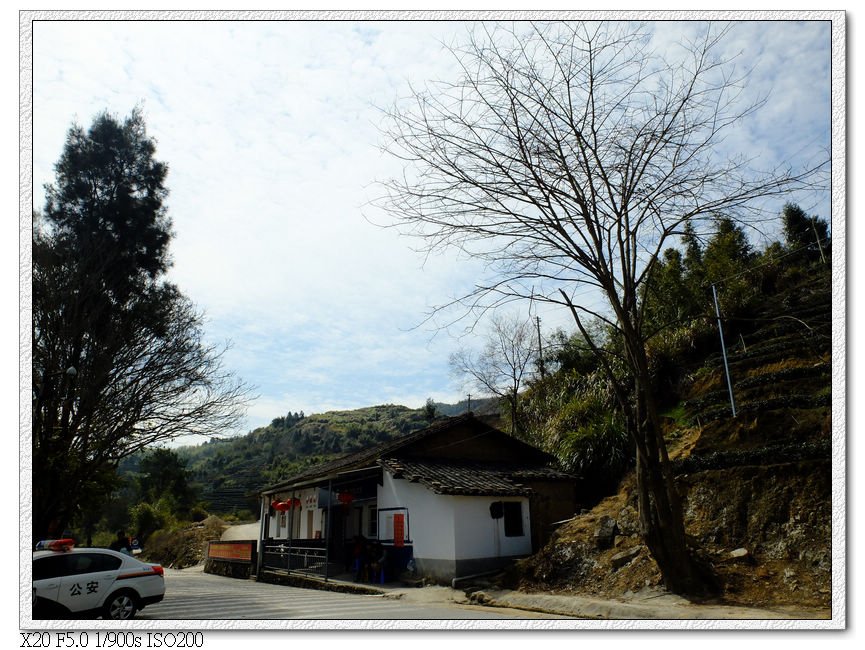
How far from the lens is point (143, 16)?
263 inches

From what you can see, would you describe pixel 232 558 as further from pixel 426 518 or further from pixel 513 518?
pixel 513 518

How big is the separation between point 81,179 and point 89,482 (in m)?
7.82

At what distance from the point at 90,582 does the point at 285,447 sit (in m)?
65.9

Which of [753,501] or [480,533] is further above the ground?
[753,501]

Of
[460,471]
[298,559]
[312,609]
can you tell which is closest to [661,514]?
[312,609]

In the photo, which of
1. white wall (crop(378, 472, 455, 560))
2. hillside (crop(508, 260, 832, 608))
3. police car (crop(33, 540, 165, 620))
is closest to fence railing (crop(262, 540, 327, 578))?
white wall (crop(378, 472, 455, 560))

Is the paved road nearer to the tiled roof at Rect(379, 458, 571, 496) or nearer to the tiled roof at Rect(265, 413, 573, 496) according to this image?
the tiled roof at Rect(379, 458, 571, 496)

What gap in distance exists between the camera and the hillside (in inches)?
356

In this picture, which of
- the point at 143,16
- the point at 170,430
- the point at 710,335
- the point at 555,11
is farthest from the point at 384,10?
the point at 710,335

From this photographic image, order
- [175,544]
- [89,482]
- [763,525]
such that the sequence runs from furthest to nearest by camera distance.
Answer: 1. [175,544]
2. [89,482]
3. [763,525]

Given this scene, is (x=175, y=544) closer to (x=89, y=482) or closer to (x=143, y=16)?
(x=89, y=482)

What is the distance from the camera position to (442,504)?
14539 mm

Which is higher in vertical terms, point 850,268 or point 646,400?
point 850,268

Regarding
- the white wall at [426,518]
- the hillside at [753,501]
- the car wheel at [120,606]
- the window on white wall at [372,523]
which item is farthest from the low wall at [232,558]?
the car wheel at [120,606]
